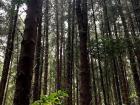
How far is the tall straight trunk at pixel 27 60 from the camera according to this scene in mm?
2453

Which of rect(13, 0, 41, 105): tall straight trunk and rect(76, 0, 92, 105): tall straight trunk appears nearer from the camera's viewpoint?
rect(13, 0, 41, 105): tall straight trunk

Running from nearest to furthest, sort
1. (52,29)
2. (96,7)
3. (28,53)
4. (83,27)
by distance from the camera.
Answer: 1. (28,53)
2. (83,27)
3. (96,7)
4. (52,29)

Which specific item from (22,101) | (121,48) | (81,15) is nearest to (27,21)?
(22,101)

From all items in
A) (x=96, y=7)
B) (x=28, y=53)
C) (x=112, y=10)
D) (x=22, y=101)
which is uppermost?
(x=96, y=7)

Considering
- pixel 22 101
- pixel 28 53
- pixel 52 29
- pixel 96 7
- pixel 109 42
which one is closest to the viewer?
pixel 22 101

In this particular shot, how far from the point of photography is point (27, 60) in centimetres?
265

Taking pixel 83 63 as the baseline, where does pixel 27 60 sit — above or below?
below

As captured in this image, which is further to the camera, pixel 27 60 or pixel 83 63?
pixel 83 63

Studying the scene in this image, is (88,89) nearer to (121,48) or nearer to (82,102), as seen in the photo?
(82,102)

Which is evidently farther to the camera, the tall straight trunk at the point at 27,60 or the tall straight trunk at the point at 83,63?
the tall straight trunk at the point at 83,63

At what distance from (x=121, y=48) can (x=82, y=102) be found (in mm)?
3313

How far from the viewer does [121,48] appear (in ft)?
27.4

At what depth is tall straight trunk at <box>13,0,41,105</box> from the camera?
245 cm

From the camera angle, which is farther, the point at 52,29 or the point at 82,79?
the point at 52,29
